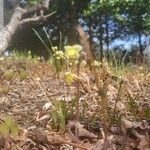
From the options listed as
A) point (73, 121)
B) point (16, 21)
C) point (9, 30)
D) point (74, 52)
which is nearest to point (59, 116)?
point (73, 121)

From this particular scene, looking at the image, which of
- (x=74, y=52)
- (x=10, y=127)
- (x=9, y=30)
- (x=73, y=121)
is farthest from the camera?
(x=9, y=30)

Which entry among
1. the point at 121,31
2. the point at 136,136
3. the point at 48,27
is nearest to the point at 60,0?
the point at 48,27

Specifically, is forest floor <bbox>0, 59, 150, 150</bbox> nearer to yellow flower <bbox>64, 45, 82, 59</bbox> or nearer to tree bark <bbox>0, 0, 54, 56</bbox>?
yellow flower <bbox>64, 45, 82, 59</bbox>

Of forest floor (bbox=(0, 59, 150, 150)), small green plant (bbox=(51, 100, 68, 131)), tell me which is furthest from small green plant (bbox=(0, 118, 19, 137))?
small green plant (bbox=(51, 100, 68, 131))

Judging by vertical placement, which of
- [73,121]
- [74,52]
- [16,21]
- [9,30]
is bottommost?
[9,30]

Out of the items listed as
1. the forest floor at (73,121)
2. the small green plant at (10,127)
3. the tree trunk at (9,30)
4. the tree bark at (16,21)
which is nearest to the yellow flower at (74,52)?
the forest floor at (73,121)

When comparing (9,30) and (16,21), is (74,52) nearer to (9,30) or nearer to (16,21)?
(9,30)

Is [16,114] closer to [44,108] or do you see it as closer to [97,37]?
[44,108]

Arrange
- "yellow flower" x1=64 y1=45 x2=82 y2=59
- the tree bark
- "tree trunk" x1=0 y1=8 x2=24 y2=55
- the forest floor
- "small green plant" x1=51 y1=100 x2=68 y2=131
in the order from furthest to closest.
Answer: the tree bark
"tree trunk" x1=0 y1=8 x2=24 y2=55
"small green plant" x1=51 y1=100 x2=68 y2=131
the forest floor
"yellow flower" x1=64 y1=45 x2=82 y2=59

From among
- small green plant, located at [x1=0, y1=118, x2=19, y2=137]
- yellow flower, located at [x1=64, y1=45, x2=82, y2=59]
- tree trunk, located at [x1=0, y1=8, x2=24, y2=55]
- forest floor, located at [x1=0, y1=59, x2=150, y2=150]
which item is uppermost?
yellow flower, located at [x1=64, y1=45, x2=82, y2=59]

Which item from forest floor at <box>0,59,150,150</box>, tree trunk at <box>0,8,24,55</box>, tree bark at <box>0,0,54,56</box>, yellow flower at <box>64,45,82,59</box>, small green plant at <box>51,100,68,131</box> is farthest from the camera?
tree bark at <box>0,0,54,56</box>

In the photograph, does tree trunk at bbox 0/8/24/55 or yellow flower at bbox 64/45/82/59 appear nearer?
yellow flower at bbox 64/45/82/59

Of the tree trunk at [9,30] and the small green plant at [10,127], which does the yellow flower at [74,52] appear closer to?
the small green plant at [10,127]
